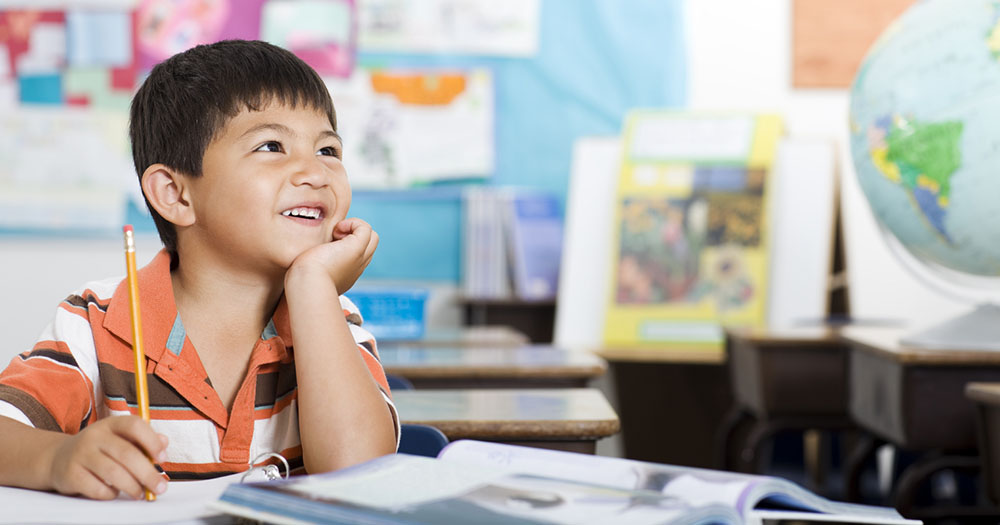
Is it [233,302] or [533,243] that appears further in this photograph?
[533,243]

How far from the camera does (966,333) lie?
191 centimetres

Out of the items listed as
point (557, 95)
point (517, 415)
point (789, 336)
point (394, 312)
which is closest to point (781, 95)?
point (557, 95)

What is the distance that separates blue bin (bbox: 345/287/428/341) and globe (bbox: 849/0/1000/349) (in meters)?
1.08

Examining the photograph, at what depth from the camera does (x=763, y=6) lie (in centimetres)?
377

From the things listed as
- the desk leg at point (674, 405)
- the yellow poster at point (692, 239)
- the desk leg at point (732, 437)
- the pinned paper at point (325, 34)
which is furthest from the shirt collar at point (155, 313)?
the pinned paper at point (325, 34)

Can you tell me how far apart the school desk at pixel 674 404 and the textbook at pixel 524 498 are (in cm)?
274

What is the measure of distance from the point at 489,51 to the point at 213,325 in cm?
293

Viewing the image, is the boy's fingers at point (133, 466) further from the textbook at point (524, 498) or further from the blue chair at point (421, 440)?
the blue chair at point (421, 440)

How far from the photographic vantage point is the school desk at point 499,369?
1764 mm

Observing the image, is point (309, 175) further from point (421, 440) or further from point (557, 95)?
point (557, 95)

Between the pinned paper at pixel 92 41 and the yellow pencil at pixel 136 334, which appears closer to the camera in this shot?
the yellow pencil at pixel 136 334

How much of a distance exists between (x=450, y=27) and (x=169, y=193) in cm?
287

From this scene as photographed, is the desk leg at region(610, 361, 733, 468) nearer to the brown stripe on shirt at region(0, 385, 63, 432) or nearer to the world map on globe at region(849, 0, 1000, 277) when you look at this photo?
the world map on globe at region(849, 0, 1000, 277)

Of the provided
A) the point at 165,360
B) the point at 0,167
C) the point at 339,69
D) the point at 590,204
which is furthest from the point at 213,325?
the point at 0,167
